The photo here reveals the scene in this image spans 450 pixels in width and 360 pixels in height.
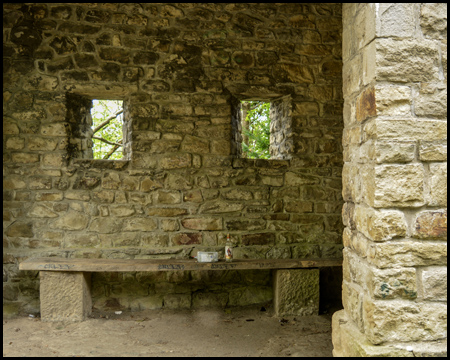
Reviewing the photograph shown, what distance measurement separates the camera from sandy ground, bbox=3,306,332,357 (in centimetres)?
317

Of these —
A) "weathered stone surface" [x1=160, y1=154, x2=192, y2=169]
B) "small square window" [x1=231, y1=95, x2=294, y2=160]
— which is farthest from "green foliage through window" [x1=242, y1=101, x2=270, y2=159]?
"weathered stone surface" [x1=160, y1=154, x2=192, y2=169]

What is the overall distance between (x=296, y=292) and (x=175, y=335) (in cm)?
125

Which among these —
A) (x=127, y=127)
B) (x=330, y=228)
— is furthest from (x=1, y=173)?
(x=330, y=228)

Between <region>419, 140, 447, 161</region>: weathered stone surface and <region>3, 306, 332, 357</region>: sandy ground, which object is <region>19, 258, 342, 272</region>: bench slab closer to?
<region>3, 306, 332, 357</region>: sandy ground

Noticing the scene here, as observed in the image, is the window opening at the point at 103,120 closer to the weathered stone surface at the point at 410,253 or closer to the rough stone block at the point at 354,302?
the rough stone block at the point at 354,302

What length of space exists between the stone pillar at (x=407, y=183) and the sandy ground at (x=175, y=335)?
5.15ft

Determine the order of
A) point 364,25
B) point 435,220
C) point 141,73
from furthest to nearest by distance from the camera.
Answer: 1. point 141,73
2. point 364,25
3. point 435,220

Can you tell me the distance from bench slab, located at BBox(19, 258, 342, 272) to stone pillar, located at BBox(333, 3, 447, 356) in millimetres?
2051

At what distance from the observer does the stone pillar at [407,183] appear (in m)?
1.72

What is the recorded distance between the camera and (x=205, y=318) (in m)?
3.96

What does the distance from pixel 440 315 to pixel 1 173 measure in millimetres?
3978

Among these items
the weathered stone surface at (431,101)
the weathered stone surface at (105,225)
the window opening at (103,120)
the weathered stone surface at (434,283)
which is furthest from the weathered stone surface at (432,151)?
the window opening at (103,120)

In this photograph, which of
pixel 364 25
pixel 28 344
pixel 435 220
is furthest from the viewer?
pixel 28 344

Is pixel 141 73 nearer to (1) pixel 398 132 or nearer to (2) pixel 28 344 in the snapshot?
(2) pixel 28 344
